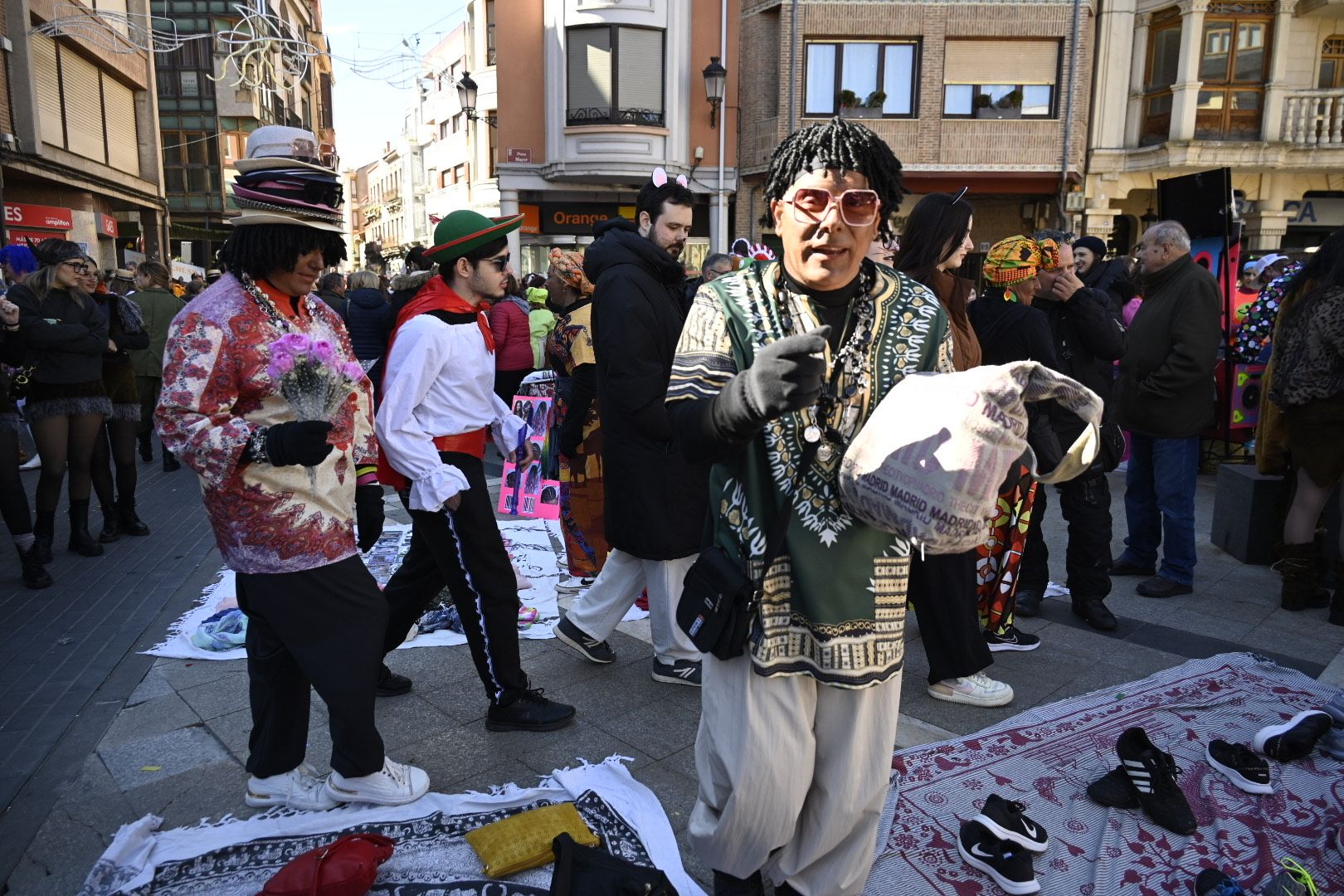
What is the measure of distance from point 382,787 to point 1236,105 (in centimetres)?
2101

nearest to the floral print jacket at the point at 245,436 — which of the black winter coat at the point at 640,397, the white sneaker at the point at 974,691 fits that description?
the black winter coat at the point at 640,397

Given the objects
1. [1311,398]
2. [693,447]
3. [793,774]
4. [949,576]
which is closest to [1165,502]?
[1311,398]

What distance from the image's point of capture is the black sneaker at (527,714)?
336 cm

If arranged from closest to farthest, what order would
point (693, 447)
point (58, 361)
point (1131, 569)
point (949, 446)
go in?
point (949, 446), point (693, 447), point (1131, 569), point (58, 361)

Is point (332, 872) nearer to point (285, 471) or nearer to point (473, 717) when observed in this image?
point (285, 471)

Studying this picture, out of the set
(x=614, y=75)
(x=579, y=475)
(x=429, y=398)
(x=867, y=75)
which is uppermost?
(x=614, y=75)

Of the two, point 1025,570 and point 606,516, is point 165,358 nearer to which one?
point 606,516

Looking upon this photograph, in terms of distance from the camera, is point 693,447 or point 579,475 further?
point 579,475

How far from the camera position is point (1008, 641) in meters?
4.21

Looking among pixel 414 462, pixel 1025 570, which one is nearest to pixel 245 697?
pixel 414 462

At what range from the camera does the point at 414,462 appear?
302 centimetres

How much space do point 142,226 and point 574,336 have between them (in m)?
22.5

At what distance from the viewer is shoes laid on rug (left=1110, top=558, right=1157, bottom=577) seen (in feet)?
17.6

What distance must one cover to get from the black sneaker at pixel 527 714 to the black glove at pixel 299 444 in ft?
4.77
